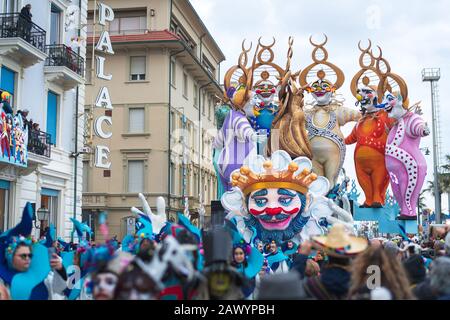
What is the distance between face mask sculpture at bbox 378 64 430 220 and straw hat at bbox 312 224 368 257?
9931 mm

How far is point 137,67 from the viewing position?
1293 inches

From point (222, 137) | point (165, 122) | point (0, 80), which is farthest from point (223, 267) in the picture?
point (165, 122)

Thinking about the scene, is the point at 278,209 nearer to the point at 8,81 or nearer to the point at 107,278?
the point at 8,81

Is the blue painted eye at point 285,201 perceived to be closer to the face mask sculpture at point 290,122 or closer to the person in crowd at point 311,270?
the face mask sculpture at point 290,122

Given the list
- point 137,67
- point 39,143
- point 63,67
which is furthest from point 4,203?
point 137,67

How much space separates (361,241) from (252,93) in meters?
10.4

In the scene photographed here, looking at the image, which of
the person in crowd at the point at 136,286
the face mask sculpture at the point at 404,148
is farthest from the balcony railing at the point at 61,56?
the person in crowd at the point at 136,286

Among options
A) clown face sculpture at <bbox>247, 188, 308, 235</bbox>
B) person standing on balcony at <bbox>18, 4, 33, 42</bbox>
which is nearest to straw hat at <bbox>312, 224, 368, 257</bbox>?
clown face sculpture at <bbox>247, 188, 308, 235</bbox>

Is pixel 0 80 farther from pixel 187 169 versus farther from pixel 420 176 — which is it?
pixel 187 169

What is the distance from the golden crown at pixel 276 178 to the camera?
41.6 ft

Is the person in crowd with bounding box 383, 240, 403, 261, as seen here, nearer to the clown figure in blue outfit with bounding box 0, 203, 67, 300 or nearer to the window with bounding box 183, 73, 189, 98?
the clown figure in blue outfit with bounding box 0, 203, 67, 300

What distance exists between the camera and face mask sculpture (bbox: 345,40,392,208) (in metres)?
15.3

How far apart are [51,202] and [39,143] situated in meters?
2.61

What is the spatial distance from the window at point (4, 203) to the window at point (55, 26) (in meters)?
5.19
